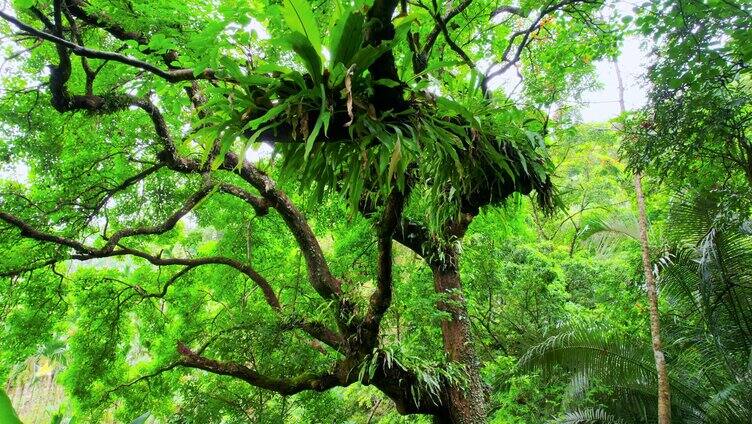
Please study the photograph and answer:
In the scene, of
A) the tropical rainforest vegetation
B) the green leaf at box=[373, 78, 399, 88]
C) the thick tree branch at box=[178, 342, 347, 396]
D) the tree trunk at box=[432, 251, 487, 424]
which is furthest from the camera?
the thick tree branch at box=[178, 342, 347, 396]

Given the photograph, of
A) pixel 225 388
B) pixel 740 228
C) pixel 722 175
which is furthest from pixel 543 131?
pixel 225 388

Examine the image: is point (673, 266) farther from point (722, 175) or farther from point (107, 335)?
point (107, 335)

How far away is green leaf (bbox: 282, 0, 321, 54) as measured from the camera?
4.30 feet

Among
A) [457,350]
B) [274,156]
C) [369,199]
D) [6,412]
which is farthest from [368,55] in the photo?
[457,350]

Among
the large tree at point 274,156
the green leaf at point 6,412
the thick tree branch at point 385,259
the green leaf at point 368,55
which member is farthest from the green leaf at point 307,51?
the green leaf at point 6,412

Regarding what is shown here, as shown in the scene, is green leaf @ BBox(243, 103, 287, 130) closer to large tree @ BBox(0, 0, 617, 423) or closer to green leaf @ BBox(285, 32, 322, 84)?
large tree @ BBox(0, 0, 617, 423)

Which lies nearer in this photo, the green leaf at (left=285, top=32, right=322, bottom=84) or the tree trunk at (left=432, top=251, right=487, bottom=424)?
the green leaf at (left=285, top=32, right=322, bottom=84)

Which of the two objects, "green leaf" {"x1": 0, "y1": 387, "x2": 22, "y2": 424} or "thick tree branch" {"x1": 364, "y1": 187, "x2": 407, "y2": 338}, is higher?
"thick tree branch" {"x1": 364, "y1": 187, "x2": 407, "y2": 338}

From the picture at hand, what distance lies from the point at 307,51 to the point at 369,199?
81.1 inches

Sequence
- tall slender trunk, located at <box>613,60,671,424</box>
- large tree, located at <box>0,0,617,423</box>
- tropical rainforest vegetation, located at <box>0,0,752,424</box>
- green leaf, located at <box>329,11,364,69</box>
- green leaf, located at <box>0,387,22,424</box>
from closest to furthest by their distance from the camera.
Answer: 1. green leaf, located at <box>0,387,22,424</box>
2. green leaf, located at <box>329,11,364,69</box>
3. large tree, located at <box>0,0,617,423</box>
4. tropical rainforest vegetation, located at <box>0,0,752,424</box>
5. tall slender trunk, located at <box>613,60,671,424</box>

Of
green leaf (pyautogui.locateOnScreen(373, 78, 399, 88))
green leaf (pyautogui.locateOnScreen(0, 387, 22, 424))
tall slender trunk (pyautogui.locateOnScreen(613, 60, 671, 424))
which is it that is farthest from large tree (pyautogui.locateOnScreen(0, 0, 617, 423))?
tall slender trunk (pyautogui.locateOnScreen(613, 60, 671, 424))

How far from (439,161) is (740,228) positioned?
11.4 ft

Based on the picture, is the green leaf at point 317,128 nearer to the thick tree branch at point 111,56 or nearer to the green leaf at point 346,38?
the green leaf at point 346,38

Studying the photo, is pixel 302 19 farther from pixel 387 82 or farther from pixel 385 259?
pixel 385 259
